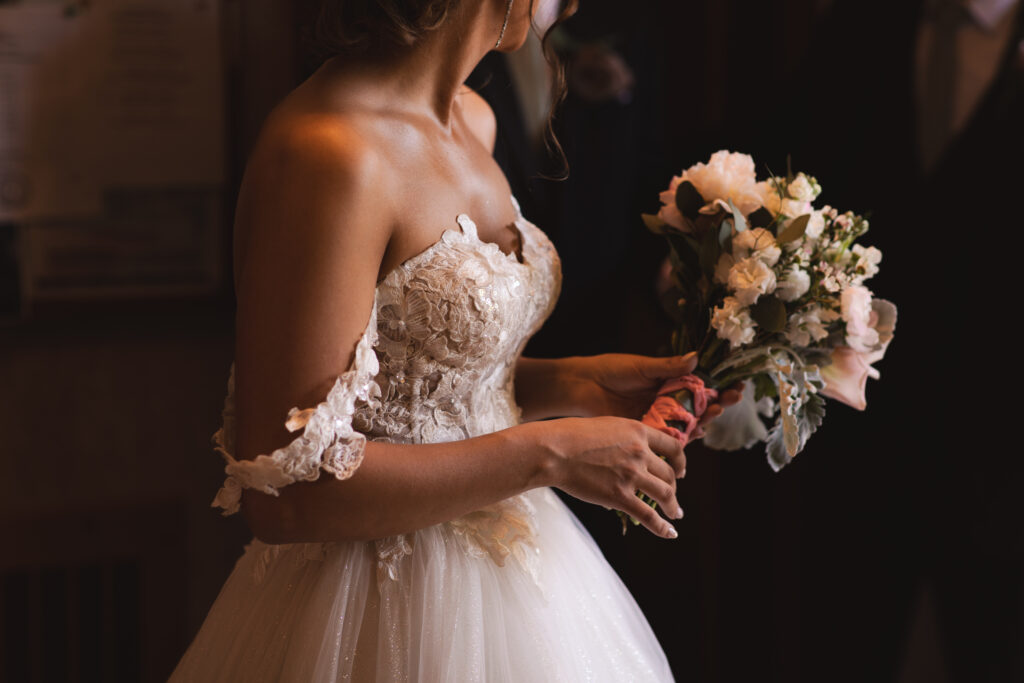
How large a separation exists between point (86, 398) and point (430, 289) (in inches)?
55.8

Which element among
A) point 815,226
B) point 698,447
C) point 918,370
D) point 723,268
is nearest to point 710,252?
point 723,268

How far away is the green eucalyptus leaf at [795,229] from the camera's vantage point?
1062mm

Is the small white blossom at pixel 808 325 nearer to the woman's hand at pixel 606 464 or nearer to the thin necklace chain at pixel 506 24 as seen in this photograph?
the woman's hand at pixel 606 464

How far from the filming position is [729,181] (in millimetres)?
1116

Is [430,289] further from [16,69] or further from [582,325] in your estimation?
[16,69]

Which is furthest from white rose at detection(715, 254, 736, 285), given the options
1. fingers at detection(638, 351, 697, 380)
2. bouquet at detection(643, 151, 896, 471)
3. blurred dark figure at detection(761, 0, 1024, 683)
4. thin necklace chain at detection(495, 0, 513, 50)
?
blurred dark figure at detection(761, 0, 1024, 683)

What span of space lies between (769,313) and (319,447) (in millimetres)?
586

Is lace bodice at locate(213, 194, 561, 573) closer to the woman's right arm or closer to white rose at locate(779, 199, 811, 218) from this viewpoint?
the woman's right arm

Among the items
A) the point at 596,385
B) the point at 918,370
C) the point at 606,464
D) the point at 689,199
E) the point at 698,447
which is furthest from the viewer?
the point at 698,447

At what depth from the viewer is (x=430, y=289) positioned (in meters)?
Result: 0.91

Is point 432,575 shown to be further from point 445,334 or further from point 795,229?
point 795,229

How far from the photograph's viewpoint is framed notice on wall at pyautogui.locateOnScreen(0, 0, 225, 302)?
1.84 metres

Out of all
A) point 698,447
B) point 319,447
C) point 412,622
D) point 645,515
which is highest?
point 319,447

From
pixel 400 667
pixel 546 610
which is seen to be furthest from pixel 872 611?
pixel 400 667
